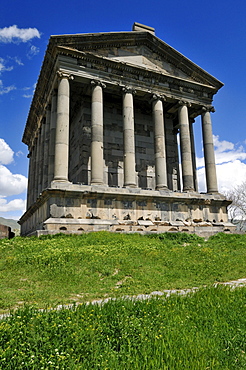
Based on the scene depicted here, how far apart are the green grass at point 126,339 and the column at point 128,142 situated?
1557cm

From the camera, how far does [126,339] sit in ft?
15.2

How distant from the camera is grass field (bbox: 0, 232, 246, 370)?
4.07 metres

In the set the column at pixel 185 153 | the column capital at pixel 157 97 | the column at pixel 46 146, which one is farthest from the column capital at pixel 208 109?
the column at pixel 46 146

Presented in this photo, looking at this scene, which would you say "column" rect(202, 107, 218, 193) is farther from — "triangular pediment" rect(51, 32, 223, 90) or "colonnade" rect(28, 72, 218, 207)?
"triangular pediment" rect(51, 32, 223, 90)

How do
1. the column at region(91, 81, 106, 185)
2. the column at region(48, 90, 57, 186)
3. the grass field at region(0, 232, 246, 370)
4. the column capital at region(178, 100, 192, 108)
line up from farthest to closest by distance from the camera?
the column capital at region(178, 100, 192, 108), the column at region(48, 90, 57, 186), the column at region(91, 81, 106, 185), the grass field at region(0, 232, 246, 370)

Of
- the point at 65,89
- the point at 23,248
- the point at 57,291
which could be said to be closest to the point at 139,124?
the point at 65,89

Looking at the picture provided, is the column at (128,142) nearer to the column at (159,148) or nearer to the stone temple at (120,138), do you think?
the stone temple at (120,138)

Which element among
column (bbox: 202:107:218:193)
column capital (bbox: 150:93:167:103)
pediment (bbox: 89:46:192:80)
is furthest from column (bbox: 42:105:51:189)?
column (bbox: 202:107:218:193)

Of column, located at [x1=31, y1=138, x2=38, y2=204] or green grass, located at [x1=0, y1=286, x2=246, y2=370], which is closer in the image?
green grass, located at [x1=0, y1=286, x2=246, y2=370]

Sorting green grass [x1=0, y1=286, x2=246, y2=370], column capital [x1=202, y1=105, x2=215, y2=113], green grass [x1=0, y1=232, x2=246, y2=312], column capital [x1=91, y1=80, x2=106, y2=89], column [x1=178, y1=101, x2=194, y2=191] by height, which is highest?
column capital [x1=91, y1=80, x2=106, y2=89]

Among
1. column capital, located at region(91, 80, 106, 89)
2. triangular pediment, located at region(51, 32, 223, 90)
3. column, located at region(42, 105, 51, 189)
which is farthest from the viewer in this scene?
column, located at region(42, 105, 51, 189)

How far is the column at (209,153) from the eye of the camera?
2483 centimetres

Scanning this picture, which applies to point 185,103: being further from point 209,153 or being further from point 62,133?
point 62,133

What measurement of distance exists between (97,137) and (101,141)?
1.34 ft
